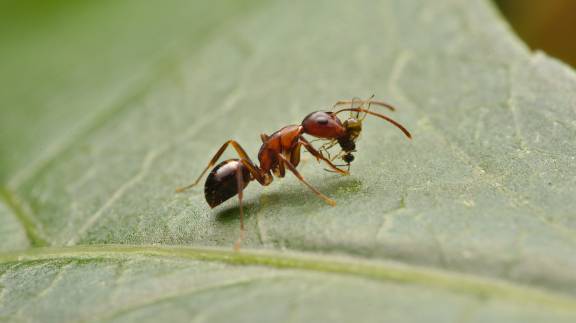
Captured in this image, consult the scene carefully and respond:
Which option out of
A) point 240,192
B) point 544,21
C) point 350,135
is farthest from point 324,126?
point 544,21

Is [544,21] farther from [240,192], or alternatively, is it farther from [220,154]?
[240,192]

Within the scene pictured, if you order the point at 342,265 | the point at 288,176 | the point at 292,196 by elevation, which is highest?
the point at 288,176

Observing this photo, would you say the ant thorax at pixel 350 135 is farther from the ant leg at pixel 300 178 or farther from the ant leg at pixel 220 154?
the ant leg at pixel 220 154

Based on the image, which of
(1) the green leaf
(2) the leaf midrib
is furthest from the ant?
(2) the leaf midrib

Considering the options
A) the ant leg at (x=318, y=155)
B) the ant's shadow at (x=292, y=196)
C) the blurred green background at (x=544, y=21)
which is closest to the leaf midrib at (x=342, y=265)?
the ant's shadow at (x=292, y=196)

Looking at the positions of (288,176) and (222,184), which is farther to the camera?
(288,176)

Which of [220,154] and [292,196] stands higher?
[220,154]

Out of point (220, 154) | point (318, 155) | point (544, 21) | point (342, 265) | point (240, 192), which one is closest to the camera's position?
point (342, 265)
